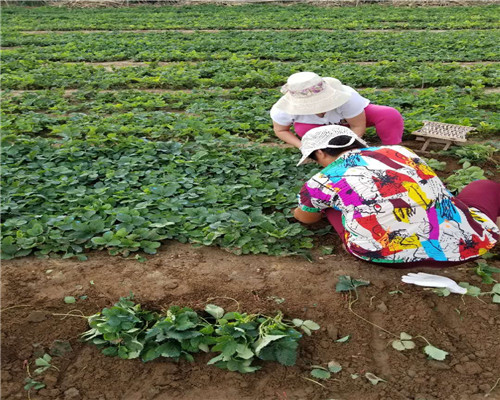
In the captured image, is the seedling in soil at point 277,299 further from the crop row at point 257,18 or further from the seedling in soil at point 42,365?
the crop row at point 257,18

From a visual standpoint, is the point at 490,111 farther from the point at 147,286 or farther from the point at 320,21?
the point at 320,21

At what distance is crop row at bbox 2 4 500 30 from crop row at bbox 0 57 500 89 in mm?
5782

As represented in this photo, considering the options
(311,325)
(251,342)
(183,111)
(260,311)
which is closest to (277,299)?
(260,311)

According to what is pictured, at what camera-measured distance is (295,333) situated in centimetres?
229

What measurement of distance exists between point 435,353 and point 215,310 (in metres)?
1.07

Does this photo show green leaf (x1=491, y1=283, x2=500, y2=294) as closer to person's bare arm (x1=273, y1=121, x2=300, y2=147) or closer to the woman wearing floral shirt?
the woman wearing floral shirt

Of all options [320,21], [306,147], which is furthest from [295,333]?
[320,21]

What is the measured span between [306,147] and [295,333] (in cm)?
118

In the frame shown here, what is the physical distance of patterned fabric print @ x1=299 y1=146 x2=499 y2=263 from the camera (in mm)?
2590

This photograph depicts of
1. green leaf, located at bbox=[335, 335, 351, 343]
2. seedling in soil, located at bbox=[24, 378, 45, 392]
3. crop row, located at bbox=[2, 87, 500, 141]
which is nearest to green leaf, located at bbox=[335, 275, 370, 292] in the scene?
green leaf, located at bbox=[335, 335, 351, 343]

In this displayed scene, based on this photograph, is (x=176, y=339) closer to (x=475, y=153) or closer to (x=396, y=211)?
(x=396, y=211)

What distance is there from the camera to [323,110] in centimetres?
366

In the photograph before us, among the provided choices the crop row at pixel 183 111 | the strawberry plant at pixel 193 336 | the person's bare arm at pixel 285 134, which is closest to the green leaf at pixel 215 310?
the strawberry plant at pixel 193 336

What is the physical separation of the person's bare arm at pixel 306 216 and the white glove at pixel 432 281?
689 mm
